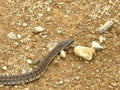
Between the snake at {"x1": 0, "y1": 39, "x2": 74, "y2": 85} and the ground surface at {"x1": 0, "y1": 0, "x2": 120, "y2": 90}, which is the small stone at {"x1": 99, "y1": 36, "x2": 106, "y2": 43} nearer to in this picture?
the ground surface at {"x1": 0, "y1": 0, "x2": 120, "y2": 90}

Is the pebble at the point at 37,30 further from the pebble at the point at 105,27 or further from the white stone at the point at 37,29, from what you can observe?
the pebble at the point at 105,27

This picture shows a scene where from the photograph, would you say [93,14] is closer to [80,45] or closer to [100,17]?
[100,17]

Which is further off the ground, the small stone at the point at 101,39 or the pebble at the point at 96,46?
the small stone at the point at 101,39

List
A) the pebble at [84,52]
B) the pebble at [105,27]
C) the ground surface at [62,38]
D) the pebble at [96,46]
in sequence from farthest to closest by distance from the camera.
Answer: the pebble at [105,27], the pebble at [96,46], the pebble at [84,52], the ground surface at [62,38]

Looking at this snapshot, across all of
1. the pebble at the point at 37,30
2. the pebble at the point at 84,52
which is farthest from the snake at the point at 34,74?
the pebble at the point at 37,30

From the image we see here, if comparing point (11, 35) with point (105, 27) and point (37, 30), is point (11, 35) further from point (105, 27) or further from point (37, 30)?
point (105, 27)

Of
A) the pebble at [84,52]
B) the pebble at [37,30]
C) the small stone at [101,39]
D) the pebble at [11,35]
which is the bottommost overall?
the pebble at [84,52]

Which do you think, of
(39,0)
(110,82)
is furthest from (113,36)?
(39,0)
